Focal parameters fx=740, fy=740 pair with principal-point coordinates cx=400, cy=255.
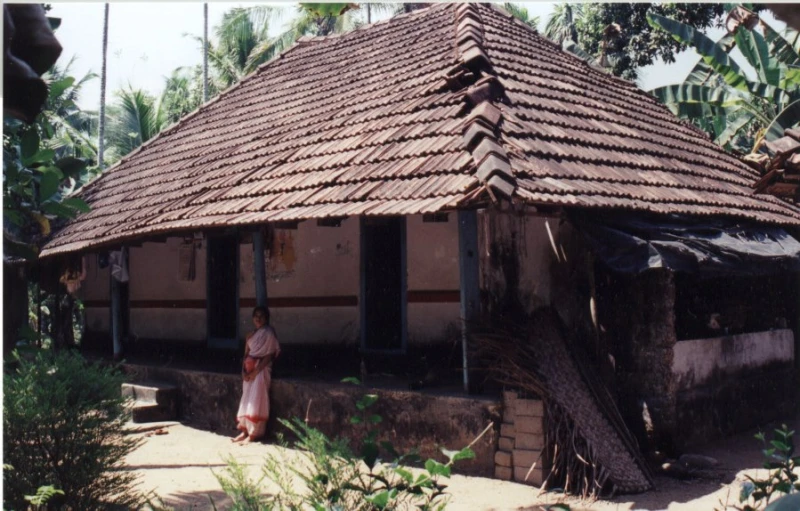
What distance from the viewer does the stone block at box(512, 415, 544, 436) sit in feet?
20.0

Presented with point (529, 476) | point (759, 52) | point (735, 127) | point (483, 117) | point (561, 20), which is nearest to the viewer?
point (529, 476)

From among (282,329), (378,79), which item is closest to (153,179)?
(282,329)

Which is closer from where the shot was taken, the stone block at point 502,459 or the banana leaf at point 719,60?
the stone block at point 502,459

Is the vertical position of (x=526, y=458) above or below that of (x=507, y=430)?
below

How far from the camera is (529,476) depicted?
609 centimetres

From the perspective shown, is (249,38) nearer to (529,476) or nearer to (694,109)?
(694,109)

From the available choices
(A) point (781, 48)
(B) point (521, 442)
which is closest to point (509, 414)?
(B) point (521, 442)

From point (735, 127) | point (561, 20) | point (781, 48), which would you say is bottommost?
point (735, 127)

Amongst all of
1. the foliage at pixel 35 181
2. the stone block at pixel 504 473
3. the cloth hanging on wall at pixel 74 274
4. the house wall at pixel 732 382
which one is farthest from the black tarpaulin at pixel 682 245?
the cloth hanging on wall at pixel 74 274

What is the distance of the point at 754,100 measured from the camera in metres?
14.2

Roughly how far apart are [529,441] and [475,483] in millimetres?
593

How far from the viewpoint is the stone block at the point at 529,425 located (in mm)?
6094

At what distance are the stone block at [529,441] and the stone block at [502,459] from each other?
0.39ft

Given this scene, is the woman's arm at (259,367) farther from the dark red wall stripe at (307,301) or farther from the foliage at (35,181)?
the foliage at (35,181)
